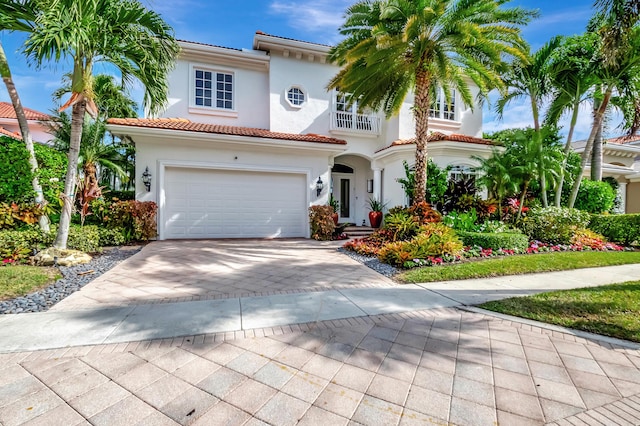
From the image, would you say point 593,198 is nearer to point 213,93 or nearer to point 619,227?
point 619,227

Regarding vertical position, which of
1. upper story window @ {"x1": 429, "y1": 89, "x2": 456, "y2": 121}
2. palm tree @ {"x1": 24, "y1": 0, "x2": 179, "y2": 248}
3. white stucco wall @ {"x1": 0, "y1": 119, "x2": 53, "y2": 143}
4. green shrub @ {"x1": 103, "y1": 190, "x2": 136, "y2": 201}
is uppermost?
upper story window @ {"x1": 429, "y1": 89, "x2": 456, "y2": 121}

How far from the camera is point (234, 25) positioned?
11.3 m

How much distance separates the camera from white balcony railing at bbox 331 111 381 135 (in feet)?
47.3

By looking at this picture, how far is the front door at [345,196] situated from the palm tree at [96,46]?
380 inches

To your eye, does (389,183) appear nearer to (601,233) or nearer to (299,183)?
(299,183)

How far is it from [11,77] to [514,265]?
12644 millimetres

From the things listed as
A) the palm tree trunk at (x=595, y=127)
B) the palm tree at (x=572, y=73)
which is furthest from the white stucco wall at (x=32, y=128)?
the palm tree trunk at (x=595, y=127)

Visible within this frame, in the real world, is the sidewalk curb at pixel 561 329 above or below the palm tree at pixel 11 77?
below

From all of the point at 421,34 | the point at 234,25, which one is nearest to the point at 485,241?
the point at 421,34

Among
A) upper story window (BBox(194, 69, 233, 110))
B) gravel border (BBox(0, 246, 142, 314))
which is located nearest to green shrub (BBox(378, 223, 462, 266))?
gravel border (BBox(0, 246, 142, 314))

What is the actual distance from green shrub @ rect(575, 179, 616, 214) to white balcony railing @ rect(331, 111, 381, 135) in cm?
947

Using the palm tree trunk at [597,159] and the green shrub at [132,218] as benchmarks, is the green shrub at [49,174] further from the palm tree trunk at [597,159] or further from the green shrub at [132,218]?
the palm tree trunk at [597,159]

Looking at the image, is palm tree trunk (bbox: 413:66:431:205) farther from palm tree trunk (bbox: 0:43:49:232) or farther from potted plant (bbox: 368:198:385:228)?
palm tree trunk (bbox: 0:43:49:232)

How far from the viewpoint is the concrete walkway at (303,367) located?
218 cm
